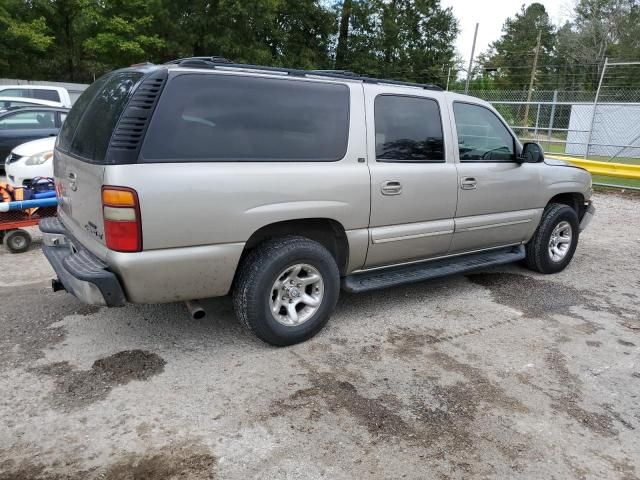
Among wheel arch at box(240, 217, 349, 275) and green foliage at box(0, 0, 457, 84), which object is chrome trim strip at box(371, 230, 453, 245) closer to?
wheel arch at box(240, 217, 349, 275)

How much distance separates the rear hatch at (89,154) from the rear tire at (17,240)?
2.38m

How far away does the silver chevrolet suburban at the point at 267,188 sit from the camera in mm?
3057

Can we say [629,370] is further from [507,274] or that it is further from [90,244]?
[90,244]

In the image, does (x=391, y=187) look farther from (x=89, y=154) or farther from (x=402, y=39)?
(x=402, y=39)

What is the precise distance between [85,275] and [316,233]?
160 cm

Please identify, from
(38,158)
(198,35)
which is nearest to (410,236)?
(38,158)

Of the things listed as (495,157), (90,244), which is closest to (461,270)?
(495,157)

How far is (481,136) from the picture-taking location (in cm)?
480

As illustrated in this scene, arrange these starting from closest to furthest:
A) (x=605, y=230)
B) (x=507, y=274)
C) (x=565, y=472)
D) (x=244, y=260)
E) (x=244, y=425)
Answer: (x=565, y=472) → (x=244, y=425) → (x=244, y=260) → (x=507, y=274) → (x=605, y=230)

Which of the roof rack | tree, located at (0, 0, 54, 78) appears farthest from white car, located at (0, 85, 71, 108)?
the roof rack

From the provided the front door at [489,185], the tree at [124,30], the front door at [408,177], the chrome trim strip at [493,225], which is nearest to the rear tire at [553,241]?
the front door at [489,185]

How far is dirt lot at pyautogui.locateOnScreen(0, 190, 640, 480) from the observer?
2594 mm

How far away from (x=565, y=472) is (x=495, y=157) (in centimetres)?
300

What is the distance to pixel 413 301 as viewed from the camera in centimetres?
480
